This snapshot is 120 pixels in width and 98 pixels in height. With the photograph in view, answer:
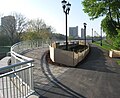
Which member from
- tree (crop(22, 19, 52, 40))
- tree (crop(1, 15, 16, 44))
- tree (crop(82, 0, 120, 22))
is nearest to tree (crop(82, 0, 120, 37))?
tree (crop(82, 0, 120, 22))

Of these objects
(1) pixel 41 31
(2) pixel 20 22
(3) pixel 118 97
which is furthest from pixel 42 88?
(2) pixel 20 22

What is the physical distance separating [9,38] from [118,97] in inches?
2849

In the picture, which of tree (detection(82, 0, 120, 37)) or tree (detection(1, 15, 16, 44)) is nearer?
tree (detection(82, 0, 120, 37))

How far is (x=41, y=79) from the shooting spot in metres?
11.4

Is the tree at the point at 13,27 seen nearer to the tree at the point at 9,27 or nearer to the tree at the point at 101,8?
the tree at the point at 9,27

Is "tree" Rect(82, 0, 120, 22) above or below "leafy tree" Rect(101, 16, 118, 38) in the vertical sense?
above

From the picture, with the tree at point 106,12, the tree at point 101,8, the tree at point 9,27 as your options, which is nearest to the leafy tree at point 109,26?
the tree at point 106,12

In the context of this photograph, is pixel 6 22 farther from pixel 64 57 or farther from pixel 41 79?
pixel 41 79

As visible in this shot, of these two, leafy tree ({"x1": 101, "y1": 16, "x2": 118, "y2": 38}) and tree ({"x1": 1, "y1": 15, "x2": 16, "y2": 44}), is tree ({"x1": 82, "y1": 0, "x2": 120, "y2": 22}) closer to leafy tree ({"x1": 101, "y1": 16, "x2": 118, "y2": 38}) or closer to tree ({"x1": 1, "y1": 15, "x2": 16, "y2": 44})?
leafy tree ({"x1": 101, "y1": 16, "x2": 118, "y2": 38})

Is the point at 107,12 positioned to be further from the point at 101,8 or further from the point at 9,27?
the point at 9,27

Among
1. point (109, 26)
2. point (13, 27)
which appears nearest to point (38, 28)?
point (13, 27)

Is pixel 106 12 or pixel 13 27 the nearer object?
pixel 106 12

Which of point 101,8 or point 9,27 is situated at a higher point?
point 101,8

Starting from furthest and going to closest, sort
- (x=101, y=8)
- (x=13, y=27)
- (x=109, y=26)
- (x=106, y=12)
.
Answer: (x=13, y=27)
(x=109, y=26)
(x=106, y=12)
(x=101, y=8)
